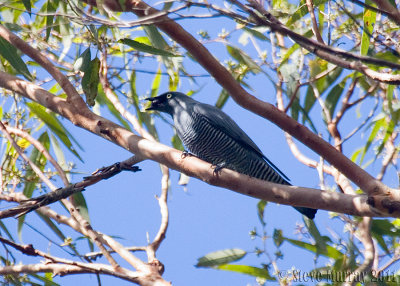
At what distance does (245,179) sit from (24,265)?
1383mm

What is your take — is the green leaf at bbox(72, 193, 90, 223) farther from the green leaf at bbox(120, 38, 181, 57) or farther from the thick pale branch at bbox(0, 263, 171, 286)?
the green leaf at bbox(120, 38, 181, 57)

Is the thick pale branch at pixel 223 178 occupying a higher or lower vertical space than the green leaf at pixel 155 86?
lower

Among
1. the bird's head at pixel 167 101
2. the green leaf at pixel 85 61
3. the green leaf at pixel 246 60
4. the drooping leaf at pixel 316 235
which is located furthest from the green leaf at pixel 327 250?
the green leaf at pixel 85 61

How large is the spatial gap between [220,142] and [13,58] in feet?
5.59

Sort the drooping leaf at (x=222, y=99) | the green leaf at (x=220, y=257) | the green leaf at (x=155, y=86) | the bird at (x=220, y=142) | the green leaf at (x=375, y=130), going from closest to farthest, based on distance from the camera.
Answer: the green leaf at (x=220, y=257) < the bird at (x=220, y=142) < the green leaf at (x=375, y=130) < the drooping leaf at (x=222, y=99) < the green leaf at (x=155, y=86)

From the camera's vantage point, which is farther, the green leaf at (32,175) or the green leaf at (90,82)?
the green leaf at (32,175)

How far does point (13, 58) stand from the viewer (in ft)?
11.1

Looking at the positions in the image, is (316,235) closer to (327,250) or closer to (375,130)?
(327,250)

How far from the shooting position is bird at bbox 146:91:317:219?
433 centimetres

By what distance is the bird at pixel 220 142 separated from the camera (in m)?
4.33

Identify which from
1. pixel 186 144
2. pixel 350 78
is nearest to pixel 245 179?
pixel 186 144

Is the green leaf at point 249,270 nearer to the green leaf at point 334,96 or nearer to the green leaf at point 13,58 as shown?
the green leaf at point 334,96

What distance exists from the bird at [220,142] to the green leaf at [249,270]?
0.77 metres

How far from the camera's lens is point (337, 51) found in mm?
1846
